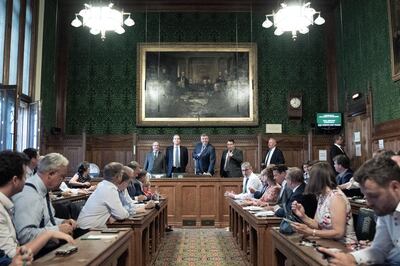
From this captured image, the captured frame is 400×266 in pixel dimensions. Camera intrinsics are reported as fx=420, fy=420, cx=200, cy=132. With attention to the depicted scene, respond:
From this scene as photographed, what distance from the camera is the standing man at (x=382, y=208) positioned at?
205 centimetres

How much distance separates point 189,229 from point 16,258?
23.2 feet

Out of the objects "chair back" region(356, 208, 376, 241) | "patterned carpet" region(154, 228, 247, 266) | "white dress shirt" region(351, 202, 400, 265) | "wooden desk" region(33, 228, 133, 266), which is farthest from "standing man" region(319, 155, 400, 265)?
"patterned carpet" region(154, 228, 247, 266)

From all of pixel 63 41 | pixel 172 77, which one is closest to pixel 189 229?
pixel 172 77

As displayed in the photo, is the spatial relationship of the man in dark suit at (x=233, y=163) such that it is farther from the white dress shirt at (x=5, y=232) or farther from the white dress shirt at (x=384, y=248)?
the white dress shirt at (x=5, y=232)

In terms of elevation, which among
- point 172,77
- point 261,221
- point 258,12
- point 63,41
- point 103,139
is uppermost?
point 258,12

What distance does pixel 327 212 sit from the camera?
11.0 ft

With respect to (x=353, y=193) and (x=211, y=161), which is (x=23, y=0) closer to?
(x=211, y=161)

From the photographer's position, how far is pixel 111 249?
9.41 feet

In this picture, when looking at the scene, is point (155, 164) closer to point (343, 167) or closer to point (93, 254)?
point (343, 167)

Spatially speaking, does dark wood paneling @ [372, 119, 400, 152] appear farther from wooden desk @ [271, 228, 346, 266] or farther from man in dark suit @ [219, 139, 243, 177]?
wooden desk @ [271, 228, 346, 266]

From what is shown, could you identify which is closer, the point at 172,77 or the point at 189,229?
the point at 189,229

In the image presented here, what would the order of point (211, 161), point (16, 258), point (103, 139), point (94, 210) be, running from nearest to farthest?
point (16, 258) < point (94, 210) < point (211, 161) < point (103, 139)

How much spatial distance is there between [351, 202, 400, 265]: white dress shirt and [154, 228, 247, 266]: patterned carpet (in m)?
3.52

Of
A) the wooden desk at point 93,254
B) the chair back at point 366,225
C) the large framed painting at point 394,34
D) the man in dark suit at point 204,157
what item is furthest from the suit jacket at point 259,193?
the wooden desk at point 93,254
